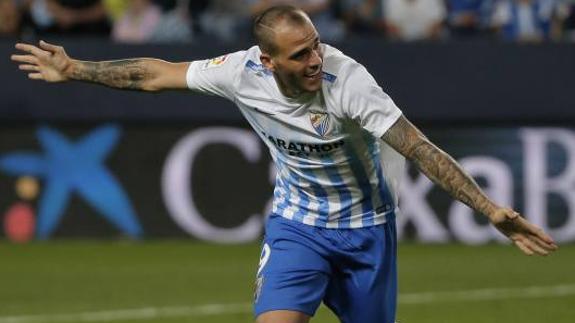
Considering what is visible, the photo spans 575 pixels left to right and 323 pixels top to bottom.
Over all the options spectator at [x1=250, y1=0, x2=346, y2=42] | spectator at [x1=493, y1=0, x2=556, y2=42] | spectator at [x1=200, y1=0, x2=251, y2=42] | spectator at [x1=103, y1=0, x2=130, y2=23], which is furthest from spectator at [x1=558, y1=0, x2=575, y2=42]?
spectator at [x1=103, y1=0, x2=130, y2=23]

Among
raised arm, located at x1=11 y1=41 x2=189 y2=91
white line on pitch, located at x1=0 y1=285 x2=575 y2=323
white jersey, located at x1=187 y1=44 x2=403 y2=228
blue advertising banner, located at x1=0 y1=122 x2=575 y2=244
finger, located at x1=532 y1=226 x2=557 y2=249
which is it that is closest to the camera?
finger, located at x1=532 y1=226 x2=557 y2=249

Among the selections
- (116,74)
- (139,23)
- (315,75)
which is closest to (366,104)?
(315,75)

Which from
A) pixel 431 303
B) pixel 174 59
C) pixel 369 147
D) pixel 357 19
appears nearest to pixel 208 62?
pixel 369 147

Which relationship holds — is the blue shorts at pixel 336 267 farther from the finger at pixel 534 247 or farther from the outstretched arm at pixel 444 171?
the finger at pixel 534 247

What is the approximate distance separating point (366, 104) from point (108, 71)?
1.58 meters

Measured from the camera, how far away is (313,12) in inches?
629

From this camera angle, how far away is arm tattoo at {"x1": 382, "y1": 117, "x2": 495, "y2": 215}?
21.5ft

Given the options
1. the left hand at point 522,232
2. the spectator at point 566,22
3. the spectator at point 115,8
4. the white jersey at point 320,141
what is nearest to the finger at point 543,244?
the left hand at point 522,232

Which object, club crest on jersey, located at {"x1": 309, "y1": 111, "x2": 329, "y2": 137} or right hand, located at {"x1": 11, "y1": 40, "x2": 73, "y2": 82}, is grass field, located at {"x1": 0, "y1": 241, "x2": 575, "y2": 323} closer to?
right hand, located at {"x1": 11, "y1": 40, "x2": 73, "y2": 82}

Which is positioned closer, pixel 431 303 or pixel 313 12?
pixel 431 303

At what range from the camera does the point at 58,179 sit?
1556 centimetres

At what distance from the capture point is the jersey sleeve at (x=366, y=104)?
6.61m

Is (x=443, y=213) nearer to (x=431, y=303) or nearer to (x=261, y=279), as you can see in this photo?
(x=431, y=303)

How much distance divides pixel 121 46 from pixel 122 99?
563 mm
